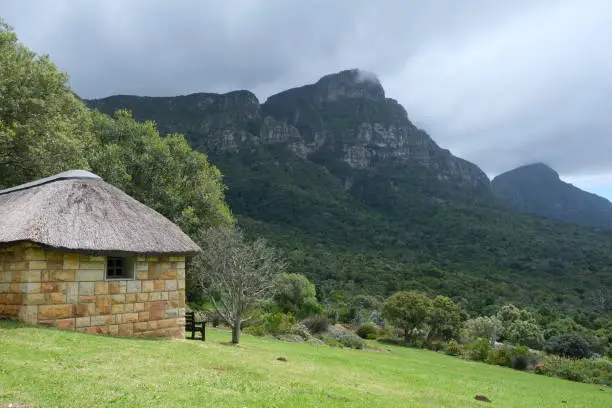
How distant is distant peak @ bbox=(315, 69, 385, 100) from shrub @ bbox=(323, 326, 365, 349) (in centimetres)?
14324

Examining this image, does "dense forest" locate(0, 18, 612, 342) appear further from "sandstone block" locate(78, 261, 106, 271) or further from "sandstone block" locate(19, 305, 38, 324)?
"sandstone block" locate(19, 305, 38, 324)

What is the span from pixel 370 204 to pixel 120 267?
361 feet

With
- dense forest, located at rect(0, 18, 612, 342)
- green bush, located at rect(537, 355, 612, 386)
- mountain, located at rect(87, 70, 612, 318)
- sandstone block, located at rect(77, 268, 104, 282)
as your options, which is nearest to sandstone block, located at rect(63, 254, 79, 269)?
sandstone block, located at rect(77, 268, 104, 282)

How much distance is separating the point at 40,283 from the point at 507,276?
77.2 metres

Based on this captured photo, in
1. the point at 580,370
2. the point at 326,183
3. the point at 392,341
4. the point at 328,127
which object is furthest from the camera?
the point at 328,127

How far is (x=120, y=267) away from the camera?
1436cm

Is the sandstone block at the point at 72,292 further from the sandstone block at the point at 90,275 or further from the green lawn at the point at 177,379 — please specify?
the green lawn at the point at 177,379

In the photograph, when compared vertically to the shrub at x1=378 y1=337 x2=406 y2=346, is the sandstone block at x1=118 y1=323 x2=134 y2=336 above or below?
above

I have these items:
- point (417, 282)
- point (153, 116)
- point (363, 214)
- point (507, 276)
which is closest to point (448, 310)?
point (417, 282)

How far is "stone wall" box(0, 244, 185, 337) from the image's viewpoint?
12188 millimetres

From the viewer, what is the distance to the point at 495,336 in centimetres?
4194

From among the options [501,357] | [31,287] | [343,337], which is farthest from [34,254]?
[501,357]

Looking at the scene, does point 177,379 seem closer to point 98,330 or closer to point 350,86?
point 98,330

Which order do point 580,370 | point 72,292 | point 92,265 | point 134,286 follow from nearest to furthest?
point 72,292, point 92,265, point 134,286, point 580,370
